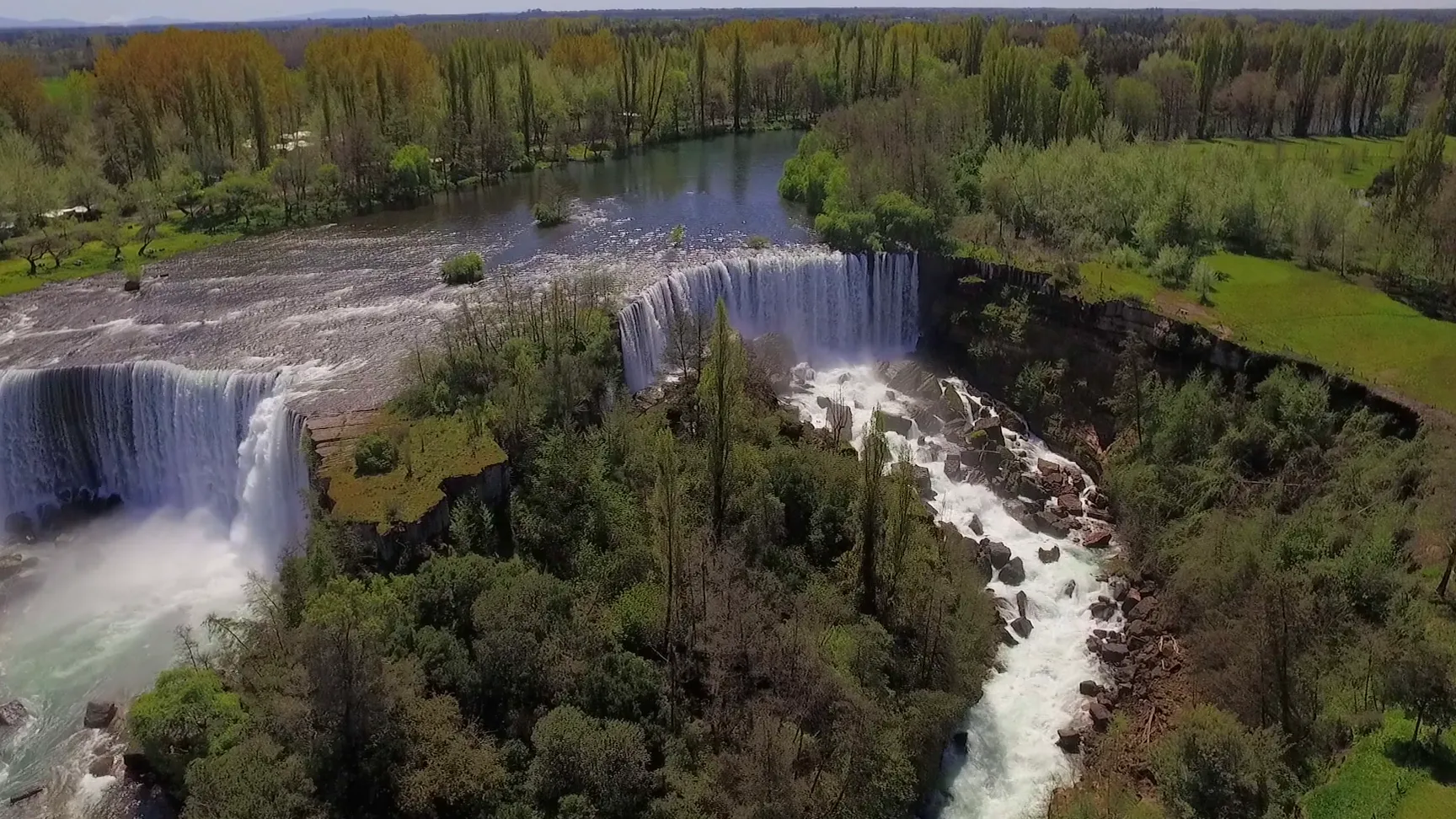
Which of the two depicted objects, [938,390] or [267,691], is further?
[938,390]

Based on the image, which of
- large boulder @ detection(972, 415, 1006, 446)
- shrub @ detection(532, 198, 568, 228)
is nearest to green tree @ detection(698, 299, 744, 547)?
large boulder @ detection(972, 415, 1006, 446)

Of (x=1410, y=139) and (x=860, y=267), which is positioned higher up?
(x=1410, y=139)

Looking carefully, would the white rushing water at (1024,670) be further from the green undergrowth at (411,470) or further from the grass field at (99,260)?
the grass field at (99,260)

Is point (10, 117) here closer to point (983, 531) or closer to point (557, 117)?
point (557, 117)

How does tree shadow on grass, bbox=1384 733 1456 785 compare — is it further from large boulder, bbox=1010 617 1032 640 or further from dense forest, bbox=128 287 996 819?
large boulder, bbox=1010 617 1032 640

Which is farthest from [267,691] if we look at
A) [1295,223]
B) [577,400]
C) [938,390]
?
[1295,223]

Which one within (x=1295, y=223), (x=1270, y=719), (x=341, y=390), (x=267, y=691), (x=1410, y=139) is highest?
(x=1410, y=139)
